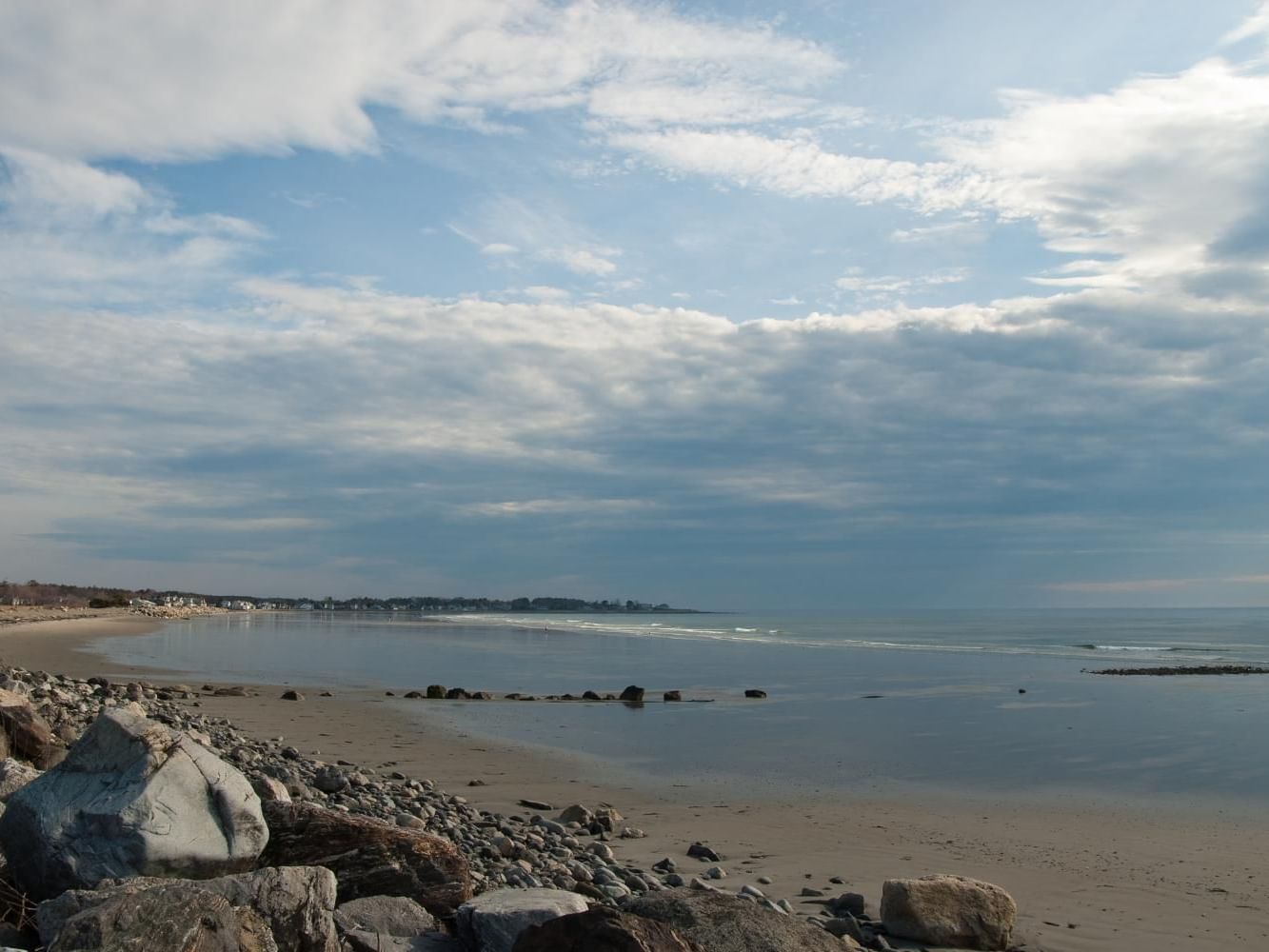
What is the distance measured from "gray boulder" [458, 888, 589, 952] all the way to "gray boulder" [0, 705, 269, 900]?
1433 millimetres

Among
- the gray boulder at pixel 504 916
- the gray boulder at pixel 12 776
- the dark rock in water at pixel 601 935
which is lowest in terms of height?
the gray boulder at pixel 504 916

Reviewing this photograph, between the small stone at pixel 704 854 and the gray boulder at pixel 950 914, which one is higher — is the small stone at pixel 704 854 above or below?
below

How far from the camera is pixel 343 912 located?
18.4 ft

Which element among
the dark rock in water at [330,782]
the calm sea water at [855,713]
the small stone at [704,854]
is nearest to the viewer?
the small stone at [704,854]

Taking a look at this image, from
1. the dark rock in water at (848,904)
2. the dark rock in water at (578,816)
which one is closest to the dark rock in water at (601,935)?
the dark rock in water at (848,904)

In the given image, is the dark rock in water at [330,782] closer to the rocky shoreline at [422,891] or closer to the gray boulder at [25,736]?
the rocky shoreline at [422,891]

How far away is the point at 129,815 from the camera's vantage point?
5707mm

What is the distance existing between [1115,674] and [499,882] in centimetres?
3392

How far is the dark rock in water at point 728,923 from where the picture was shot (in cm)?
555

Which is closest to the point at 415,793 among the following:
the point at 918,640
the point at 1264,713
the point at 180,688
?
the point at 180,688

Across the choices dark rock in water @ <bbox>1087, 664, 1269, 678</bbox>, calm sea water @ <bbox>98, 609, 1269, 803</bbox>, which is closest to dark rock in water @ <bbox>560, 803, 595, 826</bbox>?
calm sea water @ <bbox>98, 609, 1269, 803</bbox>

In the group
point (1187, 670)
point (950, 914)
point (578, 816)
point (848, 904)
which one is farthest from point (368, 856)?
point (1187, 670)

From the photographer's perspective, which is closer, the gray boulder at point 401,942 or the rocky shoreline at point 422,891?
the rocky shoreline at point 422,891

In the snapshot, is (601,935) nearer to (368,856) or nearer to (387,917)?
(387,917)
